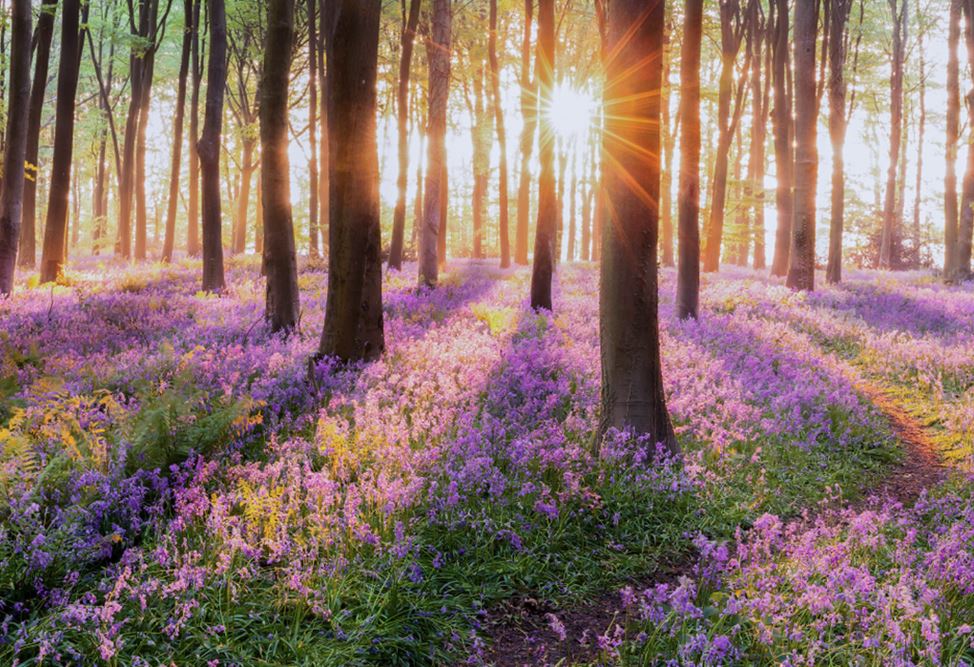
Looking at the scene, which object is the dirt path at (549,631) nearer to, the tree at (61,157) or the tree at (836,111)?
the tree at (61,157)

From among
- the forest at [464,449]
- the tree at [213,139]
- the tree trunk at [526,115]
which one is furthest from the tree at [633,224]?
the tree trunk at [526,115]

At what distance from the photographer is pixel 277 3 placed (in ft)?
30.9

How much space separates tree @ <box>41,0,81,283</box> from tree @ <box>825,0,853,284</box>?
19609mm

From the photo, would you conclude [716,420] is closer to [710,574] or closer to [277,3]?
[710,574]

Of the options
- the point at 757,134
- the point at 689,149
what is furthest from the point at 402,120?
the point at 757,134

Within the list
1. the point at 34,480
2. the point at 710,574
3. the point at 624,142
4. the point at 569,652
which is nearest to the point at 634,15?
the point at 624,142

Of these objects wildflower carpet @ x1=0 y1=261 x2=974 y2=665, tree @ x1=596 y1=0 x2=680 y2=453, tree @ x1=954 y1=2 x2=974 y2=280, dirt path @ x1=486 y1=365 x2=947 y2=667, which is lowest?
dirt path @ x1=486 y1=365 x2=947 y2=667

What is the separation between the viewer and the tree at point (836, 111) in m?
18.4

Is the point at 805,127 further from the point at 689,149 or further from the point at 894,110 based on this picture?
the point at 894,110

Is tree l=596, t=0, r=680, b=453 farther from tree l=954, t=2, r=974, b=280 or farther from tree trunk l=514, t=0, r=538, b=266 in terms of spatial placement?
tree l=954, t=2, r=974, b=280

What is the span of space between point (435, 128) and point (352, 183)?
9.69 metres

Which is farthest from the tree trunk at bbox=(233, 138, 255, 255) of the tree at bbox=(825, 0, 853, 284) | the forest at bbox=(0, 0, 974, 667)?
the tree at bbox=(825, 0, 853, 284)

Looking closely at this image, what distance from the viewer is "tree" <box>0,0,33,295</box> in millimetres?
A: 12102

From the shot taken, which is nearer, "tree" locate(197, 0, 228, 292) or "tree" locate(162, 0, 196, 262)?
"tree" locate(197, 0, 228, 292)
